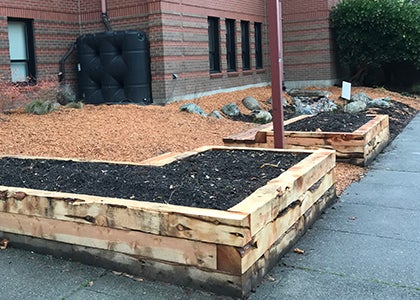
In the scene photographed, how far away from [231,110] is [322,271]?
34.9 ft

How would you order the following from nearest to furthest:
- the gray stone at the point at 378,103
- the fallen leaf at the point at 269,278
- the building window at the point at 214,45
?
the fallen leaf at the point at 269,278 < the gray stone at the point at 378,103 < the building window at the point at 214,45

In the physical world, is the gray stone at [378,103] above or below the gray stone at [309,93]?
below

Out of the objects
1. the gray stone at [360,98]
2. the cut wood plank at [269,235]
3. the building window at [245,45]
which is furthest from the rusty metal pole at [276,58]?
the building window at [245,45]

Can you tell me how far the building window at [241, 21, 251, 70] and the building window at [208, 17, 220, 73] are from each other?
2.21 meters

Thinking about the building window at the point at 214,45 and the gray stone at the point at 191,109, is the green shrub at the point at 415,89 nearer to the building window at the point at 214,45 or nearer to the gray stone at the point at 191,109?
the building window at the point at 214,45

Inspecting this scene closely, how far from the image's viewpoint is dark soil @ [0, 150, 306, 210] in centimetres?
433

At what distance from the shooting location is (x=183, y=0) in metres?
14.9

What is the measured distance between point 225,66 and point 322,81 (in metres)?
5.41

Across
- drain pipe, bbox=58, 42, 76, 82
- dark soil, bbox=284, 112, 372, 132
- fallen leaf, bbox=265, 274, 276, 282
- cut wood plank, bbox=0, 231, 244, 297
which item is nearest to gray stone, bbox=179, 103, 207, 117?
dark soil, bbox=284, 112, 372, 132

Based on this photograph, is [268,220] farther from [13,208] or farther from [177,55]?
[177,55]

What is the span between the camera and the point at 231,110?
47.1 feet

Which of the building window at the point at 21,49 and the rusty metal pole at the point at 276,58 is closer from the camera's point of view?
the rusty metal pole at the point at 276,58

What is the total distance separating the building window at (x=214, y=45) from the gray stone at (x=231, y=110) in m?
3.05

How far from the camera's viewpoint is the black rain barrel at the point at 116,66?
44.4 ft
